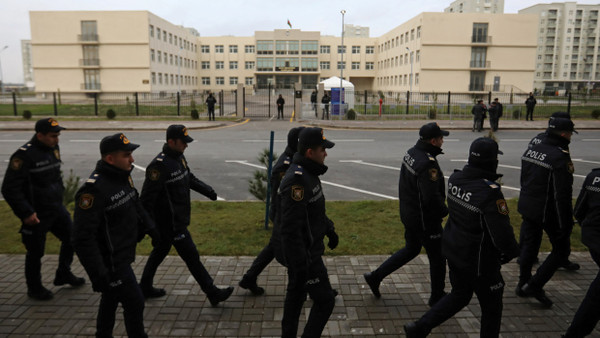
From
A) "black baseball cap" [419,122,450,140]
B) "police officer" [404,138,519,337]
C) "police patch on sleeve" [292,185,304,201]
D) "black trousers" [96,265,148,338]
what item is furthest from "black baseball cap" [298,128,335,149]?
"black trousers" [96,265,148,338]

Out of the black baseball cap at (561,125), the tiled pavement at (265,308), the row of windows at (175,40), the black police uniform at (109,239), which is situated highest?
the row of windows at (175,40)

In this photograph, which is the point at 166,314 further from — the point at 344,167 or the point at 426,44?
the point at 426,44

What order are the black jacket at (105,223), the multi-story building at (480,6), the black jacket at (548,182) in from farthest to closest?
the multi-story building at (480,6), the black jacket at (548,182), the black jacket at (105,223)

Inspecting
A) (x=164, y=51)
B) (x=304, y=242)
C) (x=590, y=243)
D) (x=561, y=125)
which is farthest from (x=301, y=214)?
(x=164, y=51)

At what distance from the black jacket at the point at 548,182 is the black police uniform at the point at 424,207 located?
3.72ft

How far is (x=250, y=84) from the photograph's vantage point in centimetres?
8419

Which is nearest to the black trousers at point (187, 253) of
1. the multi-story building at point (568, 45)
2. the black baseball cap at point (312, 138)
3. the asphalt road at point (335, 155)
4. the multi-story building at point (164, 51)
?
the black baseball cap at point (312, 138)

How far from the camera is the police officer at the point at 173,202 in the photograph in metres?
4.45

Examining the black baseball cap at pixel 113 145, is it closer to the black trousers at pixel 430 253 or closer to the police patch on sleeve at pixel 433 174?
the police patch on sleeve at pixel 433 174

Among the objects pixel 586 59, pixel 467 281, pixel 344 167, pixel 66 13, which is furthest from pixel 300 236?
pixel 586 59

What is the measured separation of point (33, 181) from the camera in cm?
467

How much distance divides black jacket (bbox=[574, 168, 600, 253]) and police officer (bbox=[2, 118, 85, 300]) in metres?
5.37

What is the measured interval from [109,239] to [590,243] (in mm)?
4159

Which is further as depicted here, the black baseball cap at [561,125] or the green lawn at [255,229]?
the green lawn at [255,229]
